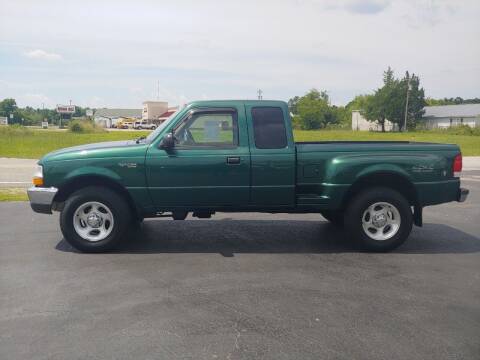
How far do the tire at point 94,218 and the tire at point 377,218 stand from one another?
2.82m

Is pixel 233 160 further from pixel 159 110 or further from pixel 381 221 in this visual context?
pixel 159 110

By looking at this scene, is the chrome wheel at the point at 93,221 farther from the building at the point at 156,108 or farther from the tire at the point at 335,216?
the building at the point at 156,108

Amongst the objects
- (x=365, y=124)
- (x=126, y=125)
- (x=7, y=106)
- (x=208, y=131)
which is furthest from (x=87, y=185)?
(x=7, y=106)

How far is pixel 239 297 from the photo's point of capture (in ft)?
15.1

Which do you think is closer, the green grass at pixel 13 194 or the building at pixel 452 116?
the green grass at pixel 13 194

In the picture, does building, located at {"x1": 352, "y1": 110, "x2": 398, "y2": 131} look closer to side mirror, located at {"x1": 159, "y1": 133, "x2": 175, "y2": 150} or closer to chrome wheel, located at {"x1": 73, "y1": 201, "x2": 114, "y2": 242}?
side mirror, located at {"x1": 159, "y1": 133, "x2": 175, "y2": 150}

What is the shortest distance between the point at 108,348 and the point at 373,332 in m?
1.99

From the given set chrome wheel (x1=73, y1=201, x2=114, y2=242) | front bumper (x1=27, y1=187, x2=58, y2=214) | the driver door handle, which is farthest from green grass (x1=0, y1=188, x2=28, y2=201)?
the driver door handle

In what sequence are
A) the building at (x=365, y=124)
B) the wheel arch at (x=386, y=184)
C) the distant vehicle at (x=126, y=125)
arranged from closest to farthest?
the wheel arch at (x=386, y=184) < the building at (x=365, y=124) < the distant vehicle at (x=126, y=125)

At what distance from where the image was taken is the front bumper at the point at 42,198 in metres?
6.07

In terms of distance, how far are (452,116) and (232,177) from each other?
93.7m

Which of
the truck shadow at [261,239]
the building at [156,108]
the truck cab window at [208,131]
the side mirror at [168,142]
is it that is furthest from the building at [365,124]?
the side mirror at [168,142]

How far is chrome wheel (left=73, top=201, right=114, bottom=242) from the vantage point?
616cm

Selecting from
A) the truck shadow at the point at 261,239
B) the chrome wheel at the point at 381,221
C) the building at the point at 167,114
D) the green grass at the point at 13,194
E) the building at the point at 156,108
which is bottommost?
the truck shadow at the point at 261,239
